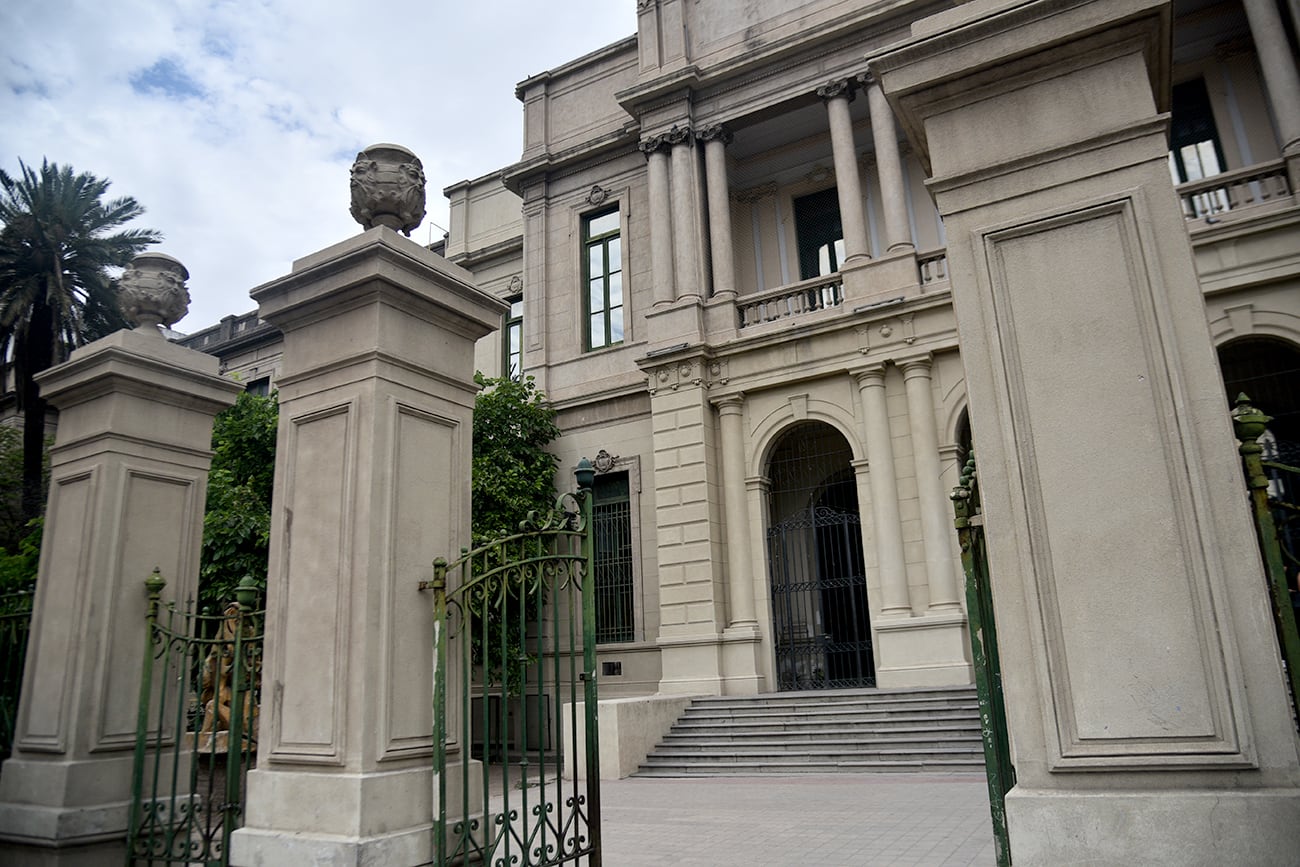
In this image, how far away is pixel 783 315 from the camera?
56.6 ft

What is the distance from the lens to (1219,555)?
3.55 metres

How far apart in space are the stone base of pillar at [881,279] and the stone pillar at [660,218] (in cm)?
362

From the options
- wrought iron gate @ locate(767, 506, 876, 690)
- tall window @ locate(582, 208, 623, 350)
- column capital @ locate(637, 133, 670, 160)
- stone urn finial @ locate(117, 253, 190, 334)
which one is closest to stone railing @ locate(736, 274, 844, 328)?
tall window @ locate(582, 208, 623, 350)

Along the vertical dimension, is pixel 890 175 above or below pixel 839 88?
below

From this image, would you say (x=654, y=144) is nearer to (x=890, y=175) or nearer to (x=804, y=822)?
(x=890, y=175)

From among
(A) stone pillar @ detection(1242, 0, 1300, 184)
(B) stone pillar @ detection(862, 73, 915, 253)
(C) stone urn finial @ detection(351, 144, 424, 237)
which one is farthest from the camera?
(B) stone pillar @ detection(862, 73, 915, 253)

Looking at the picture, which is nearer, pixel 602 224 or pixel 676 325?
pixel 676 325

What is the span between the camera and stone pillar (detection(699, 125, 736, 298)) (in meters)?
18.0

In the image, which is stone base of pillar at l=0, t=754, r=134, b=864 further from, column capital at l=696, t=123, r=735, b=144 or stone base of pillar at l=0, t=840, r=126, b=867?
column capital at l=696, t=123, r=735, b=144

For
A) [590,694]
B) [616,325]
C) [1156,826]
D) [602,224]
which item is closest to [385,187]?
[590,694]

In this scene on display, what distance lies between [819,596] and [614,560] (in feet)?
14.1

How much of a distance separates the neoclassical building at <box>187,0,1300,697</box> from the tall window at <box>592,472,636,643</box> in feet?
0.19

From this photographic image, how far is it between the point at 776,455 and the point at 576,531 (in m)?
13.8

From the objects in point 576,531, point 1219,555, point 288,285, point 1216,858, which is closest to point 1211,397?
point 1219,555
